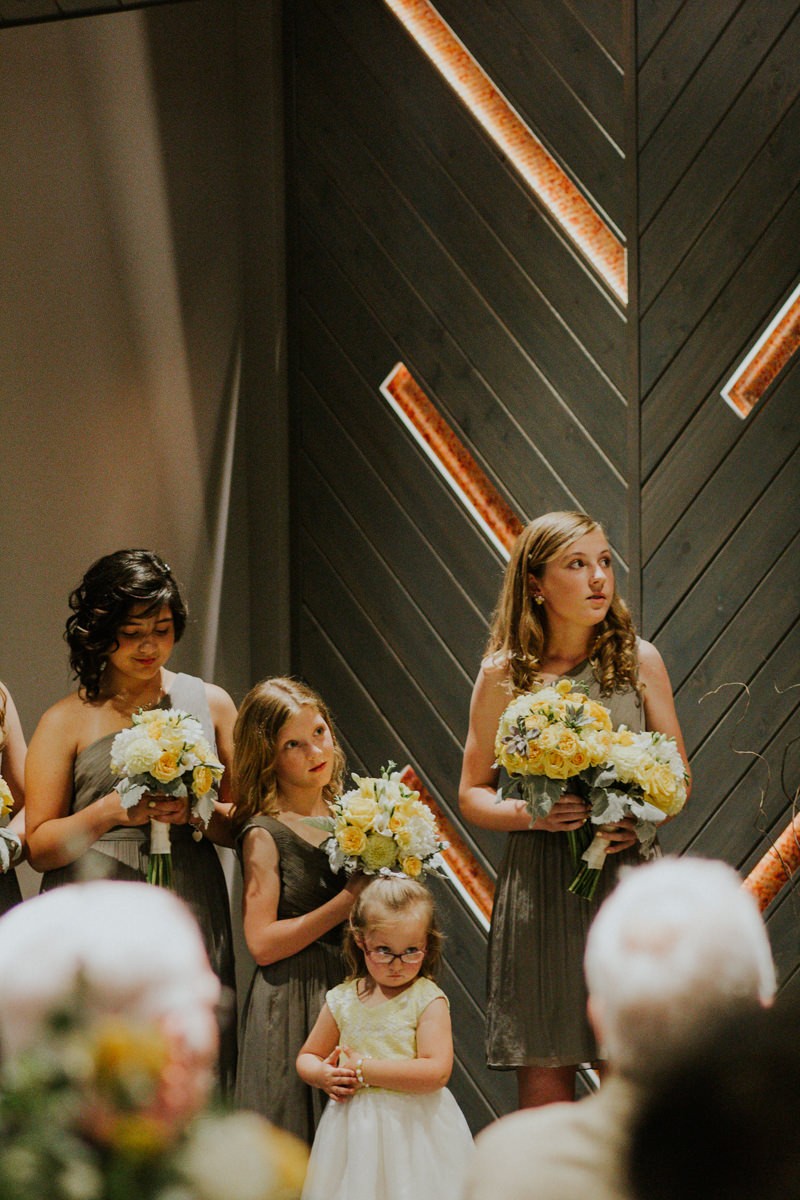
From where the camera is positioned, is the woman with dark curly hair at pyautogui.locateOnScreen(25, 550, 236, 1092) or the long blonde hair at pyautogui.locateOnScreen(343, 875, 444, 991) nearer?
the long blonde hair at pyautogui.locateOnScreen(343, 875, 444, 991)

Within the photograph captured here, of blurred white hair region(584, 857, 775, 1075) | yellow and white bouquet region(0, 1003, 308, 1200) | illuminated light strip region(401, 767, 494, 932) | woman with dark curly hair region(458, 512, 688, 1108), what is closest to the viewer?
yellow and white bouquet region(0, 1003, 308, 1200)

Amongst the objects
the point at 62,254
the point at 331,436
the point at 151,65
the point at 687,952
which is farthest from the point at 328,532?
the point at 687,952

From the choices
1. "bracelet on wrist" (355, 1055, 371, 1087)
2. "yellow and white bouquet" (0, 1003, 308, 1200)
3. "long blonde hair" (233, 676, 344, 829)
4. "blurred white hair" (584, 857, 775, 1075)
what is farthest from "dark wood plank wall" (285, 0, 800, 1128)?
"yellow and white bouquet" (0, 1003, 308, 1200)

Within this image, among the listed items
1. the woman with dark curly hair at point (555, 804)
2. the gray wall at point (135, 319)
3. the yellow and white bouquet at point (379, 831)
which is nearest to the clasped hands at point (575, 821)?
the woman with dark curly hair at point (555, 804)

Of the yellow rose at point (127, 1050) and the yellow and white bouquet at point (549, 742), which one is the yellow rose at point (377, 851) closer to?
the yellow and white bouquet at point (549, 742)

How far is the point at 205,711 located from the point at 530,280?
76.1 inches

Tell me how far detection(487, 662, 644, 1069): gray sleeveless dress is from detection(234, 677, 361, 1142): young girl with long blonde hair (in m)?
0.39

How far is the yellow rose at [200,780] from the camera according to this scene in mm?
3480

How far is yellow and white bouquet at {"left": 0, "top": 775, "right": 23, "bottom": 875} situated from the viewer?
3443 millimetres

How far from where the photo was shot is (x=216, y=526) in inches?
200

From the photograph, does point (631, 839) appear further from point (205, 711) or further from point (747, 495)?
point (747, 495)

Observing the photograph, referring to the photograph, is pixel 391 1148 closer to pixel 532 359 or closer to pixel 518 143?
pixel 532 359

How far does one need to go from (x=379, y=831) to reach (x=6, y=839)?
884 millimetres

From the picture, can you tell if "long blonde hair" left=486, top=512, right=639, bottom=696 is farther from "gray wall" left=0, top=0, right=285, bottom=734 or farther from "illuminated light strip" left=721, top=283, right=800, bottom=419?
"gray wall" left=0, top=0, right=285, bottom=734
